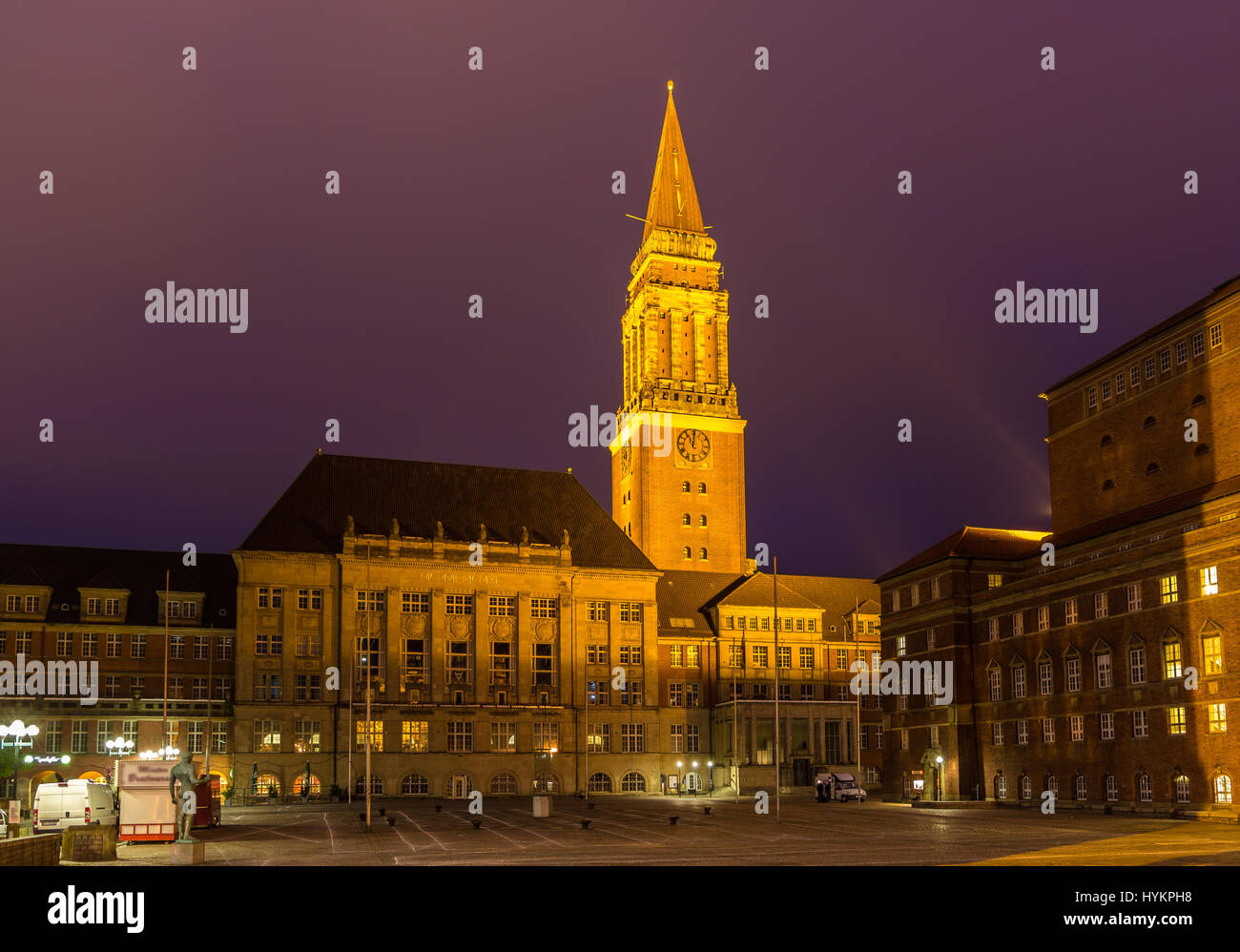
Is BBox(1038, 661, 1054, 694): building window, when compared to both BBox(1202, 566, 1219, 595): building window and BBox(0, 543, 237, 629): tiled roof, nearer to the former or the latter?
BBox(1202, 566, 1219, 595): building window

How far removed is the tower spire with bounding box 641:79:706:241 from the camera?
152000 millimetres

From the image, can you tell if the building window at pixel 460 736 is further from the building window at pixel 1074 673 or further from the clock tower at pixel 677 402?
the building window at pixel 1074 673

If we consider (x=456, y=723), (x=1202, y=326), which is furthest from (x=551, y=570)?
(x=1202, y=326)

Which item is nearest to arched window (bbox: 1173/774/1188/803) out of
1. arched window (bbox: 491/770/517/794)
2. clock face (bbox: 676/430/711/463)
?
arched window (bbox: 491/770/517/794)

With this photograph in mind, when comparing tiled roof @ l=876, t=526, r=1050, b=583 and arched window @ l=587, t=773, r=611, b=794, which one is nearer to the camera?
tiled roof @ l=876, t=526, r=1050, b=583

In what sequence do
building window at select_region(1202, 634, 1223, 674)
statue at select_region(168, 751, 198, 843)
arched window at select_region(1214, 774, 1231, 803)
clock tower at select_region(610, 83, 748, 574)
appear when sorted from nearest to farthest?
statue at select_region(168, 751, 198, 843) < arched window at select_region(1214, 774, 1231, 803) < building window at select_region(1202, 634, 1223, 674) < clock tower at select_region(610, 83, 748, 574)

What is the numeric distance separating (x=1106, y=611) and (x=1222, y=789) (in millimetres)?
12330

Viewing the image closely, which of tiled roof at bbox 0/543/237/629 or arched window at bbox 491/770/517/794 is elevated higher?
tiled roof at bbox 0/543/237/629

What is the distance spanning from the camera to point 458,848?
1730 inches

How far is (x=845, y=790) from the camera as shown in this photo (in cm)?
8706

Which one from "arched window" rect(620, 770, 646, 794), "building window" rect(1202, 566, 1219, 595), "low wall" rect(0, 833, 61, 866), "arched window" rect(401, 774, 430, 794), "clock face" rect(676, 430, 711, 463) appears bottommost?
"arched window" rect(620, 770, 646, 794)

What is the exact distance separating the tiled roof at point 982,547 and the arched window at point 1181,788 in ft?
77.8

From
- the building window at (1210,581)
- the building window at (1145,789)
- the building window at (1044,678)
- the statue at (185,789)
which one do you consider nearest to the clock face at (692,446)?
the building window at (1044,678)

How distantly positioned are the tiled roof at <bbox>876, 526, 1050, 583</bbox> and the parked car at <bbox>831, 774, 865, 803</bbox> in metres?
14.8
